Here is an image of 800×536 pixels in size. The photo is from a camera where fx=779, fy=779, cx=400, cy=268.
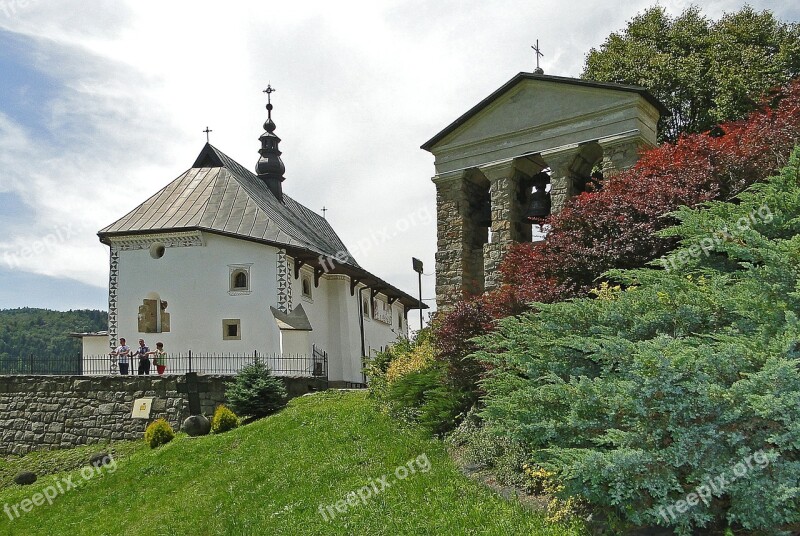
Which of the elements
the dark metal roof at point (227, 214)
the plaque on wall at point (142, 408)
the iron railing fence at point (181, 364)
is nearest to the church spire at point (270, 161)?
the dark metal roof at point (227, 214)

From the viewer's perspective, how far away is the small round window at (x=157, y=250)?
25.5 metres

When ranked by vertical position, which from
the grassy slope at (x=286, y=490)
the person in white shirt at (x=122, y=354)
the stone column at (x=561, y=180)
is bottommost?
the grassy slope at (x=286, y=490)

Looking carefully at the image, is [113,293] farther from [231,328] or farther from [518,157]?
[518,157]

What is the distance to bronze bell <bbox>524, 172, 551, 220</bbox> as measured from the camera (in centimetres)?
1510

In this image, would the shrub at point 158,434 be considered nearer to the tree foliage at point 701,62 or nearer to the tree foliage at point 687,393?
the tree foliage at point 687,393

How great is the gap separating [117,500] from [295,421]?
11.6ft

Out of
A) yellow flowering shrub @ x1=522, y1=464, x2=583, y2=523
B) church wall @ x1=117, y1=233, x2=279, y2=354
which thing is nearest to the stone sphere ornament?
church wall @ x1=117, y1=233, x2=279, y2=354

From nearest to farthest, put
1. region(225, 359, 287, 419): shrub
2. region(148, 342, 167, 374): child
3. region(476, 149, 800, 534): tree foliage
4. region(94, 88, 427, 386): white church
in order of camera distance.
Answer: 1. region(476, 149, 800, 534): tree foliage
2. region(225, 359, 287, 419): shrub
3. region(148, 342, 167, 374): child
4. region(94, 88, 427, 386): white church

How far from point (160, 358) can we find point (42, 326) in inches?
1223

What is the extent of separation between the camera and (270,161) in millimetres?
34375

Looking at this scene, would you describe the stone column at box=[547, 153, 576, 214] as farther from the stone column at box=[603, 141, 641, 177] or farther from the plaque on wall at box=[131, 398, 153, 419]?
the plaque on wall at box=[131, 398, 153, 419]

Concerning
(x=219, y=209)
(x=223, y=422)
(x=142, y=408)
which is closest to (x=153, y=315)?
(x=219, y=209)

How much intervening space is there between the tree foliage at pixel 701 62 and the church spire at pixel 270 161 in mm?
16305

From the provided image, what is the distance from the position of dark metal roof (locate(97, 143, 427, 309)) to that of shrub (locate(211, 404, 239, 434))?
26.9 feet
